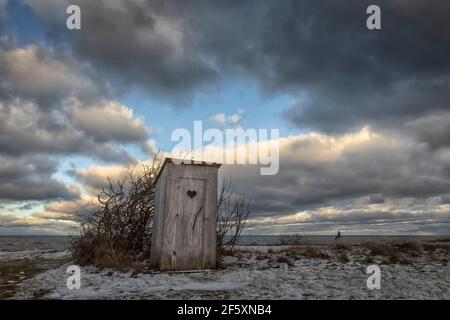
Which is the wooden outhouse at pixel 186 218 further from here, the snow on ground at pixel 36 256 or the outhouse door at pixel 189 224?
the snow on ground at pixel 36 256

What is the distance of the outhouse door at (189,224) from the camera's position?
8484 millimetres

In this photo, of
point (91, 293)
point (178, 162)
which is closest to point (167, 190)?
point (178, 162)

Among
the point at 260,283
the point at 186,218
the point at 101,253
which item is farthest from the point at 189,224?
the point at 101,253

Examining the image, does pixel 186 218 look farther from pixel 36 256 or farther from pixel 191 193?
pixel 36 256

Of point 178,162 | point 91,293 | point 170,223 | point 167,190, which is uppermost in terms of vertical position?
point 178,162

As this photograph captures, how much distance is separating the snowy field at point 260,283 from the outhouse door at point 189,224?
1.74 ft

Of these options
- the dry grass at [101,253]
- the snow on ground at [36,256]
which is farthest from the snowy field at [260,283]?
the snow on ground at [36,256]

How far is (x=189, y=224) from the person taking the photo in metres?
8.62

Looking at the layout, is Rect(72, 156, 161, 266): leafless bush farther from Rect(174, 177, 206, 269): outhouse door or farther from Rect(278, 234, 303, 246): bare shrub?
Rect(278, 234, 303, 246): bare shrub

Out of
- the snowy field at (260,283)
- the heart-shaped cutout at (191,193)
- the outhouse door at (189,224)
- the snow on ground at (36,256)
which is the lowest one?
the snow on ground at (36,256)

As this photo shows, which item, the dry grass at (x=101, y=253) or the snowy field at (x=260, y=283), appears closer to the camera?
the snowy field at (x=260, y=283)
